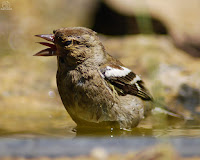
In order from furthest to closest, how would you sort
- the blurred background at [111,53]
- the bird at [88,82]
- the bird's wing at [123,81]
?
the blurred background at [111,53]
the bird's wing at [123,81]
the bird at [88,82]

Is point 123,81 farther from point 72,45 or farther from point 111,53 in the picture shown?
point 111,53

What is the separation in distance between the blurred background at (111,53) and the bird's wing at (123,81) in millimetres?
214

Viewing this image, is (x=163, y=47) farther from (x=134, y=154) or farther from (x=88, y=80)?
(x=134, y=154)

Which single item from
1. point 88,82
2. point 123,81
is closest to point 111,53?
point 123,81

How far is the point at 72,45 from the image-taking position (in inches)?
173

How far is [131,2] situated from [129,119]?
Result: 5.66 metres

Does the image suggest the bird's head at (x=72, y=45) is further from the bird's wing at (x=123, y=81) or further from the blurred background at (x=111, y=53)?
the blurred background at (x=111, y=53)

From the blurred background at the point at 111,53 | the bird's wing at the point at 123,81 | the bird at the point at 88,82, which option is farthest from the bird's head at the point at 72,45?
the blurred background at the point at 111,53

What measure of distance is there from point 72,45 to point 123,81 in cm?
85

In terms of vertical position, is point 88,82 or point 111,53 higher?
point 111,53

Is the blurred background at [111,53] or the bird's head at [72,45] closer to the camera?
the bird's head at [72,45]

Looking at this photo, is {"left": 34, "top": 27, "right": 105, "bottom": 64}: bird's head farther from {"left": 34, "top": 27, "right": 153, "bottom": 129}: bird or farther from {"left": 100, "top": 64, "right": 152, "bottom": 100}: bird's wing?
{"left": 100, "top": 64, "right": 152, "bottom": 100}: bird's wing

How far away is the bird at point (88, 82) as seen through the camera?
4.27 metres

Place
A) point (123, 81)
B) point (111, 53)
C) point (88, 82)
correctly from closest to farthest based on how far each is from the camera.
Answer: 1. point (88, 82)
2. point (123, 81)
3. point (111, 53)
